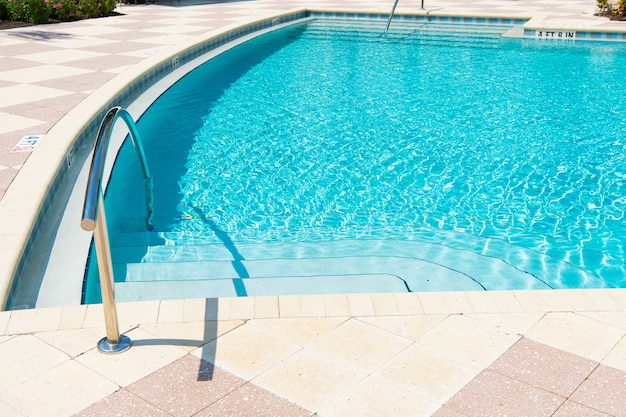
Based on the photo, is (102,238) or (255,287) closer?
(102,238)

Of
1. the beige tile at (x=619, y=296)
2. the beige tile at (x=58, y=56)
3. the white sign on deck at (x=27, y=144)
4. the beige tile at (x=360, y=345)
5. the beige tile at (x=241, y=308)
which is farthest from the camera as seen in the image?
the beige tile at (x=58, y=56)

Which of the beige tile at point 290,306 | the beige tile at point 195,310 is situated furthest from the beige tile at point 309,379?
the beige tile at point 195,310

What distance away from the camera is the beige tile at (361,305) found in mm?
3564

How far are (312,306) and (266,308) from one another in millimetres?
233

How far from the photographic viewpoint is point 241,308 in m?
3.58

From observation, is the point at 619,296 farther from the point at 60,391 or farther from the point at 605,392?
the point at 60,391

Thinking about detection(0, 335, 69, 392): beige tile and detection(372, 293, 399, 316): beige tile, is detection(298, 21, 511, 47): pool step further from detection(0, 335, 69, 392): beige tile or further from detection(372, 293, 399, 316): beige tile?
detection(0, 335, 69, 392): beige tile

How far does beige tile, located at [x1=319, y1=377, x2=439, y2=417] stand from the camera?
2836mm

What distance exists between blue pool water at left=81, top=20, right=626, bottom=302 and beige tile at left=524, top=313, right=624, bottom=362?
117cm

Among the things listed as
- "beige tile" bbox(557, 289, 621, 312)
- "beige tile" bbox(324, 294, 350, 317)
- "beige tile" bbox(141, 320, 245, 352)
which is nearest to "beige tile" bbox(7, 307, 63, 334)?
"beige tile" bbox(141, 320, 245, 352)

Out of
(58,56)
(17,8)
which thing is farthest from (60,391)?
(17,8)

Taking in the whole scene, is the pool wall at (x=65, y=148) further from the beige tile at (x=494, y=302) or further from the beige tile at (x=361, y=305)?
the beige tile at (x=494, y=302)

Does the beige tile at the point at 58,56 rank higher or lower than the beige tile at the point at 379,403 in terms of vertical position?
higher

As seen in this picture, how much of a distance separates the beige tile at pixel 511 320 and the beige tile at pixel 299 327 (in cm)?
70
